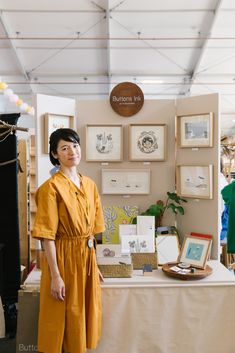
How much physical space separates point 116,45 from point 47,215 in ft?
19.8

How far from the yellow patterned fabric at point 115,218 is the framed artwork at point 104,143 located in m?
0.37

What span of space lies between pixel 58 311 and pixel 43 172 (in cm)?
101

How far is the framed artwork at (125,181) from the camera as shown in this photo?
9.13 ft

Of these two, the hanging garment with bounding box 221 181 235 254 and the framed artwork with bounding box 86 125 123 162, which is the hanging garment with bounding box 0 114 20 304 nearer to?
the framed artwork with bounding box 86 125 123 162

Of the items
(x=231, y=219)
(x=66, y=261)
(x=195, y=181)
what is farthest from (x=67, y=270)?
(x=231, y=219)

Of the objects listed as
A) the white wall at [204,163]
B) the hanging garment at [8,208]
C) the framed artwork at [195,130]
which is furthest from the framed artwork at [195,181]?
the hanging garment at [8,208]

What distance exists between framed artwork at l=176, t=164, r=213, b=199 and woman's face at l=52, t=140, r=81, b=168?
1.07 meters

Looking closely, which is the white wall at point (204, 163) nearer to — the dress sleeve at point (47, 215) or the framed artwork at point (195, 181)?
the framed artwork at point (195, 181)

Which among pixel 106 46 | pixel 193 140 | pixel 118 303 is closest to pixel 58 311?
pixel 118 303

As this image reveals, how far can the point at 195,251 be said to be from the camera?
2.38 m

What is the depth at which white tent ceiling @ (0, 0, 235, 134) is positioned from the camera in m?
6.04

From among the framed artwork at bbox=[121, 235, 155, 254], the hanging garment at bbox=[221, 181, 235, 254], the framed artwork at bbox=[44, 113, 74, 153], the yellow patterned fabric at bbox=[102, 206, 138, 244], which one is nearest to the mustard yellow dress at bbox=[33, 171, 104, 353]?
the framed artwork at bbox=[121, 235, 155, 254]

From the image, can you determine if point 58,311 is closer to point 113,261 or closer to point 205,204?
point 113,261

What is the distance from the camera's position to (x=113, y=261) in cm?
228
